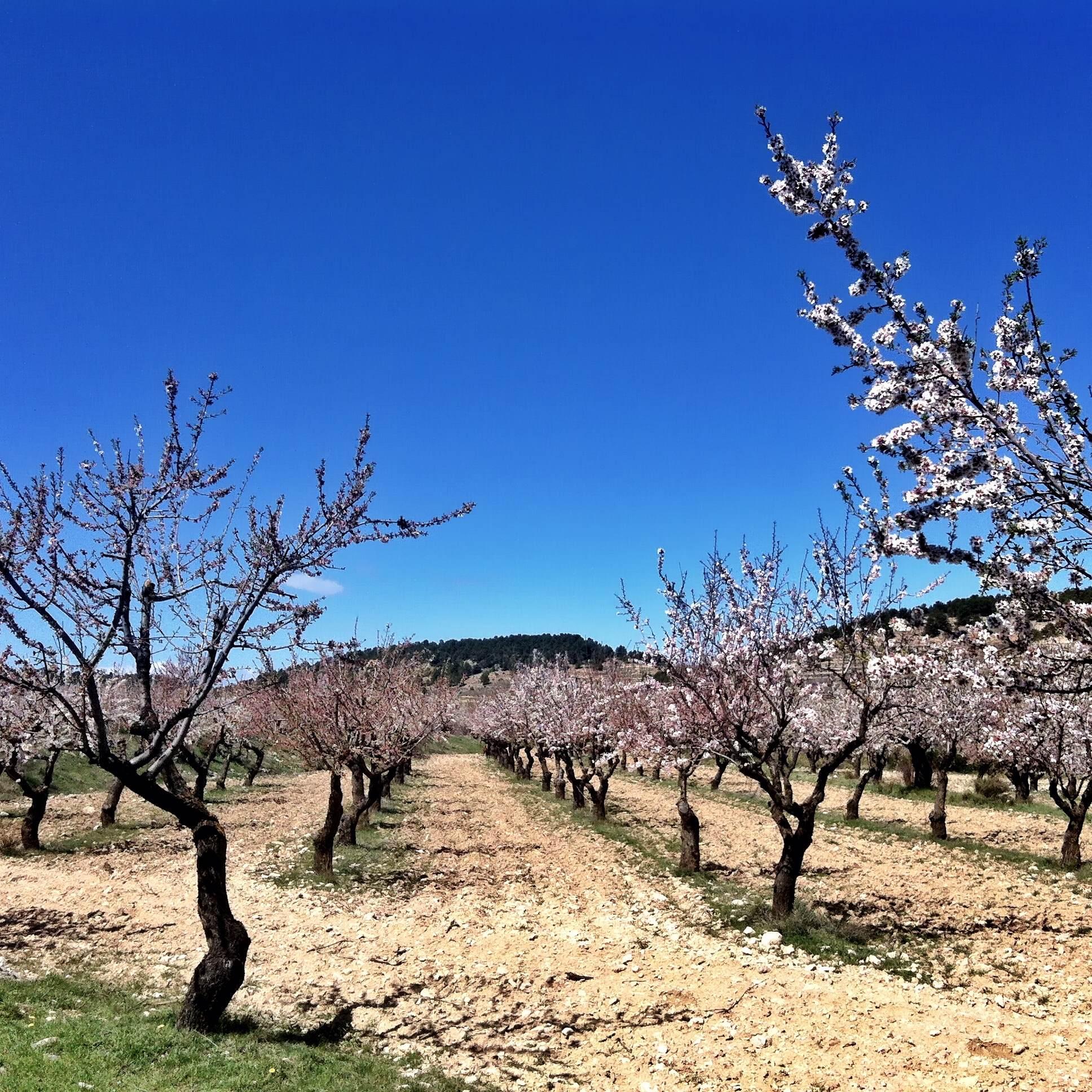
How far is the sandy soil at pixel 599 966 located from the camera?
28.4ft

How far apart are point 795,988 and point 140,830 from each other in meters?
24.7

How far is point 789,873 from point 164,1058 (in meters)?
10.9

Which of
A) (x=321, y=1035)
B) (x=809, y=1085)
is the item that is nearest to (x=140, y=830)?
(x=321, y=1035)

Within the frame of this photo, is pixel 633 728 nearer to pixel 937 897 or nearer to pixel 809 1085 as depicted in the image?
pixel 937 897

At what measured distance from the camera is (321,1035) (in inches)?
377

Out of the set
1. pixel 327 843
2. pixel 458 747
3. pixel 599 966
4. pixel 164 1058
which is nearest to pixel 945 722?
pixel 599 966

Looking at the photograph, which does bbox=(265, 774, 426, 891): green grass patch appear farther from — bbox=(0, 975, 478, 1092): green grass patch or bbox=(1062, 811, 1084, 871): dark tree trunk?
bbox=(1062, 811, 1084, 871): dark tree trunk

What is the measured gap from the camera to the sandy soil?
8648 mm

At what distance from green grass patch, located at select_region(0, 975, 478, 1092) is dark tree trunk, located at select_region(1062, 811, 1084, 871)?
18.8 meters

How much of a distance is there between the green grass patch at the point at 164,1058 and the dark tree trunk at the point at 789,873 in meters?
7.96

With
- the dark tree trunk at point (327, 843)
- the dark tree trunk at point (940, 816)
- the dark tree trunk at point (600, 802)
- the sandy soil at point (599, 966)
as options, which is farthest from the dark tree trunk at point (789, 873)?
the dark tree trunk at point (600, 802)

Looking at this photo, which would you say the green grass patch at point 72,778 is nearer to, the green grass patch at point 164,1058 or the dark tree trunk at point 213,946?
the green grass patch at point 164,1058

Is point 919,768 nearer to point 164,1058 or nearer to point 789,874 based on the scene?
point 789,874

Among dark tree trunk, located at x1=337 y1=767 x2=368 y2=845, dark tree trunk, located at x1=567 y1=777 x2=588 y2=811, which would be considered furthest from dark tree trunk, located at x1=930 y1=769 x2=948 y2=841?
dark tree trunk, located at x1=337 y1=767 x2=368 y2=845
